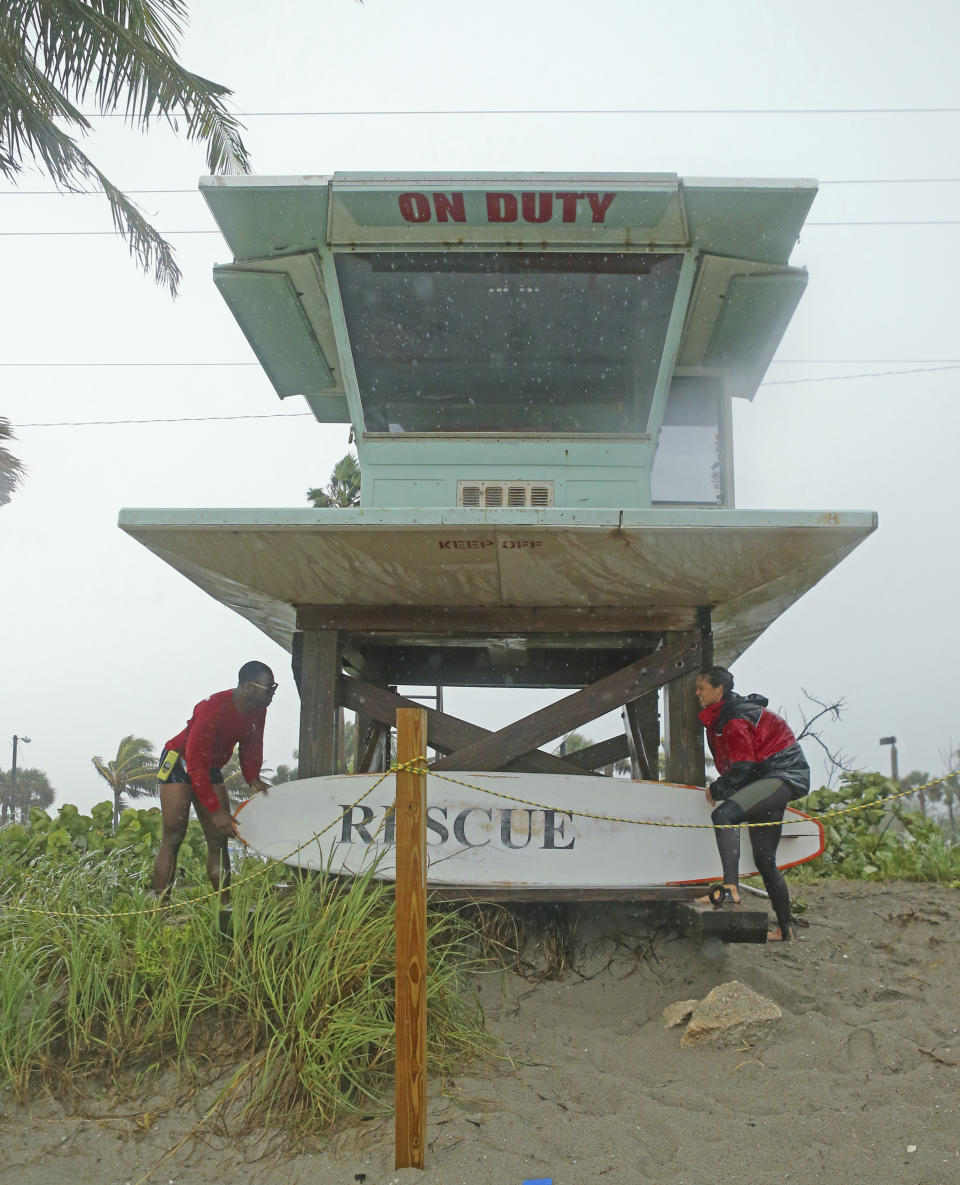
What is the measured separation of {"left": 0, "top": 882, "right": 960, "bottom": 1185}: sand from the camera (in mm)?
3869

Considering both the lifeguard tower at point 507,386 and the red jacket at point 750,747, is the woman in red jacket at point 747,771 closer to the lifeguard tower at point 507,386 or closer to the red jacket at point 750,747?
the red jacket at point 750,747

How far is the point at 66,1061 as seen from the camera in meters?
4.73

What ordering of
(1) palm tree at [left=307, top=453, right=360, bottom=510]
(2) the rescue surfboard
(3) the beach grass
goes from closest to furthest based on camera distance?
(3) the beach grass
(2) the rescue surfboard
(1) palm tree at [left=307, top=453, right=360, bottom=510]

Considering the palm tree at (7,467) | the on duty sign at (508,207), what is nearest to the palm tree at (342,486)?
the palm tree at (7,467)

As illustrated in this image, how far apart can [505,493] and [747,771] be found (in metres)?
2.31

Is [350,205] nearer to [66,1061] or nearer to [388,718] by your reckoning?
[388,718]

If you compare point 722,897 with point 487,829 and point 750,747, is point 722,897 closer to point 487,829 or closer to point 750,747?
point 750,747

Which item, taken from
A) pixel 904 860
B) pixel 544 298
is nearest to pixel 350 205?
pixel 544 298

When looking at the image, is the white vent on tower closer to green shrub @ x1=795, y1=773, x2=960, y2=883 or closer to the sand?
the sand

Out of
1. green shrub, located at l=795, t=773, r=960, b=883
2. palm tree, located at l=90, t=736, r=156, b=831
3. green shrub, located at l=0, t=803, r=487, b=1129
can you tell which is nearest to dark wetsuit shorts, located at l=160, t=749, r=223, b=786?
green shrub, located at l=0, t=803, r=487, b=1129

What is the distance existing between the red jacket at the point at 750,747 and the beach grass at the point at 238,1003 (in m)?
1.93

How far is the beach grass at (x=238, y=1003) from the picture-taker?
14.4ft

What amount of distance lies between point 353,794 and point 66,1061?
6.55 ft

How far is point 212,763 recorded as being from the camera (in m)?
6.62
